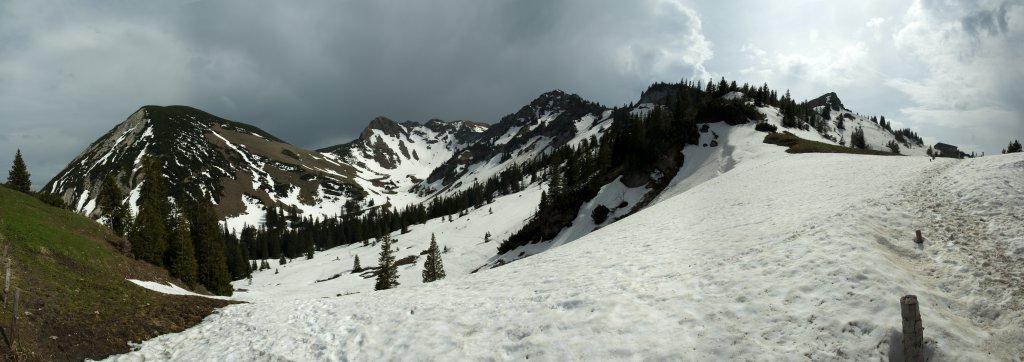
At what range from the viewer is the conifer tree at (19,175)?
48.1 meters

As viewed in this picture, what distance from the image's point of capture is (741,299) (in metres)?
11.4

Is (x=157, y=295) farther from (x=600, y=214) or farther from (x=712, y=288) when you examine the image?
(x=600, y=214)

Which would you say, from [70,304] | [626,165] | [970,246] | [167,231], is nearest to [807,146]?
[626,165]

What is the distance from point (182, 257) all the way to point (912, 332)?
55.0m

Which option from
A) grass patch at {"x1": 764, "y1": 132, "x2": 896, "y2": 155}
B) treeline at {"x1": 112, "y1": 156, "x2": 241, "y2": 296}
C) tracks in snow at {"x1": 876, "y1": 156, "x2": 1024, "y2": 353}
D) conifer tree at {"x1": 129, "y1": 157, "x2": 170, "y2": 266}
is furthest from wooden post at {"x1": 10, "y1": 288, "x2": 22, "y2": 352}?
grass patch at {"x1": 764, "y1": 132, "x2": 896, "y2": 155}

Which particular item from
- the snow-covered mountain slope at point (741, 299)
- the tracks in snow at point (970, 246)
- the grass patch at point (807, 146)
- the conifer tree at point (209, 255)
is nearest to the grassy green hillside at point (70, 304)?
the snow-covered mountain slope at point (741, 299)

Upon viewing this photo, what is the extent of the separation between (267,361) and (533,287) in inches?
368

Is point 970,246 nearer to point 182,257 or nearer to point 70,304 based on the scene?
point 70,304

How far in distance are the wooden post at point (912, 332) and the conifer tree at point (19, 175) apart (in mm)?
75070

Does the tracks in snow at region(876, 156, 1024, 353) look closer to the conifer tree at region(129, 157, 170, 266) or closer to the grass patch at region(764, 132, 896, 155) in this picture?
the grass patch at region(764, 132, 896, 155)

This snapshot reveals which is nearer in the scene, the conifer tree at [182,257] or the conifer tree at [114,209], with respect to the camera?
the conifer tree at [182,257]

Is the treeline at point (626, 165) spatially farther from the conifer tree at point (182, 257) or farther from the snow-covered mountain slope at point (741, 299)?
the snow-covered mountain slope at point (741, 299)

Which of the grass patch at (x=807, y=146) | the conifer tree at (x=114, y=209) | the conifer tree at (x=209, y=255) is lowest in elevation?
the conifer tree at (x=209, y=255)

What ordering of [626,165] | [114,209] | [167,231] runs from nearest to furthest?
[167,231] → [114,209] → [626,165]
